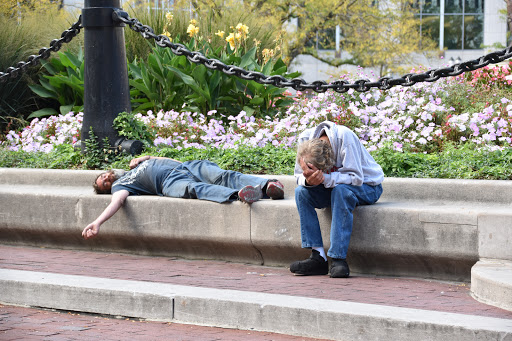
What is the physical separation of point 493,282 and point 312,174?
1361 mm

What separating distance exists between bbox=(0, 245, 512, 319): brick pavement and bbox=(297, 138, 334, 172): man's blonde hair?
0.75 m

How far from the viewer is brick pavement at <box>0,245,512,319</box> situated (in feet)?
14.3

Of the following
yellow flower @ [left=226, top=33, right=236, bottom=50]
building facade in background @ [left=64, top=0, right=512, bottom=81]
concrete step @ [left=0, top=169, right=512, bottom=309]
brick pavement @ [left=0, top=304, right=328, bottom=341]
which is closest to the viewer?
brick pavement @ [left=0, top=304, right=328, bottom=341]

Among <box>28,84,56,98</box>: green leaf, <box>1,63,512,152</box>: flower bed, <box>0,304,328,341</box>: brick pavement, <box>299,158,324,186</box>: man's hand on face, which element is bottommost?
<box>0,304,328,341</box>: brick pavement

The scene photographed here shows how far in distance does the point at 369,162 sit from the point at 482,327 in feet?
6.47

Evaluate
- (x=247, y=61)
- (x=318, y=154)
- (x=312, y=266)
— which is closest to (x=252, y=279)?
(x=312, y=266)

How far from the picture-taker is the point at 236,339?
3945 mm

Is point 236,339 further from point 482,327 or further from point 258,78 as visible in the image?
point 258,78

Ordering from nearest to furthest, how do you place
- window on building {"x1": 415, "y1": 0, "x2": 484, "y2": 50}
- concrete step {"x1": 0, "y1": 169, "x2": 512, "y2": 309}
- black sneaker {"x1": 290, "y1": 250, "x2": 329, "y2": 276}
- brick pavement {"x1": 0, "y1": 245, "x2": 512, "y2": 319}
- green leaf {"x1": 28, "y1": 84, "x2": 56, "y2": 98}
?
brick pavement {"x1": 0, "y1": 245, "x2": 512, "y2": 319} < concrete step {"x1": 0, "y1": 169, "x2": 512, "y2": 309} < black sneaker {"x1": 290, "y1": 250, "x2": 329, "y2": 276} < green leaf {"x1": 28, "y1": 84, "x2": 56, "y2": 98} < window on building {"x1": 415, "y1": 0, "x2": 484, "y2": 50}

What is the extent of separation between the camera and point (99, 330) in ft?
13.7

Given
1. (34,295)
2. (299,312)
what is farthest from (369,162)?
(34,295)

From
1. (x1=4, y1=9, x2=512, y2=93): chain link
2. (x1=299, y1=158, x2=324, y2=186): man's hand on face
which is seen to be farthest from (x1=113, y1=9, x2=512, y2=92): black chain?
(x1=299, y1=158, x2=324, y2=186): man's hand on face

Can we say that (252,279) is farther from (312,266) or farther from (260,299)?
(260,299)

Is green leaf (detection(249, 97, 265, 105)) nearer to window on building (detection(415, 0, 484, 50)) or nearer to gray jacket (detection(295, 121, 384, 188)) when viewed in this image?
gray jacket (detection(295, 121, 384, 188))
